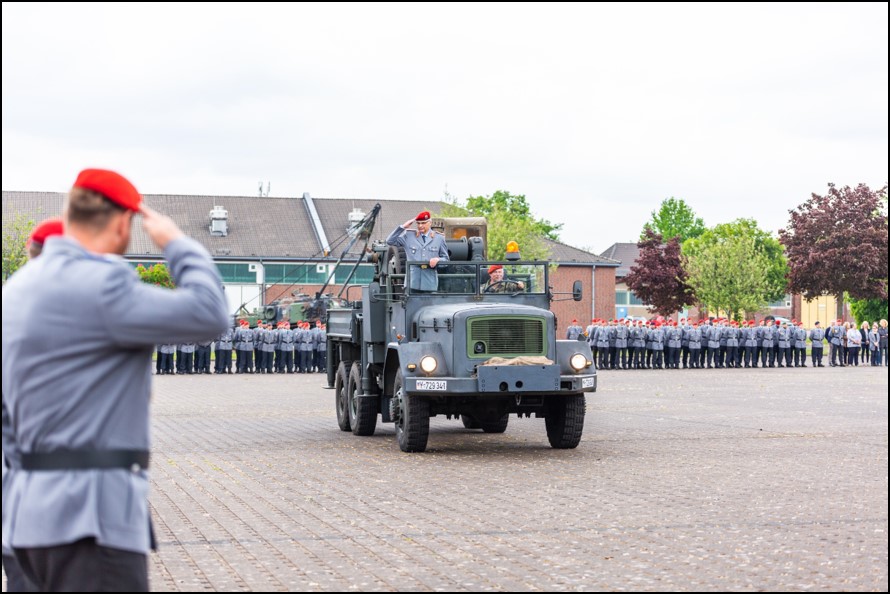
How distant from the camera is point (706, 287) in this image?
73.6m

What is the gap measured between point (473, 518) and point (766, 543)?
2.21 meters

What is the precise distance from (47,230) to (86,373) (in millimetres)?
1894

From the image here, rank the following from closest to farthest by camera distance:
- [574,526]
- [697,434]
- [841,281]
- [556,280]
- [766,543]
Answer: [766,543]
[574,526]
[697,434]
[841,281]
[556,280]

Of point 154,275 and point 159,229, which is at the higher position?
point 154,275

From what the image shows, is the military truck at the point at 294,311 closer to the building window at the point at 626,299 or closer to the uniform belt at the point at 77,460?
the uniform belt at the point at 77,460

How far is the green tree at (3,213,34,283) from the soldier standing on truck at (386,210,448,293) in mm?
46209

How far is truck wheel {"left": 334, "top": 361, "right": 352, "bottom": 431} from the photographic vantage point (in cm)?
1844

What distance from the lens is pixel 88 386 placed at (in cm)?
372

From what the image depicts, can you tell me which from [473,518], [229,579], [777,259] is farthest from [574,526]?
[777,259]

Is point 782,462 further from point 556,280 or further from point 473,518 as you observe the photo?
point 556,280

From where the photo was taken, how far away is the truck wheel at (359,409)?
17344 mm

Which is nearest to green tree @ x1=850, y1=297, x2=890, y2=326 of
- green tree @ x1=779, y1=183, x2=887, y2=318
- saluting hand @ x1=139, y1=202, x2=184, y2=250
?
green tree @ x1=779, y1=183, x2=887, y2=318

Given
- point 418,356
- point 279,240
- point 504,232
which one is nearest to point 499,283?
point 418,356

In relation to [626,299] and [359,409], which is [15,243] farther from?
[626,299]
